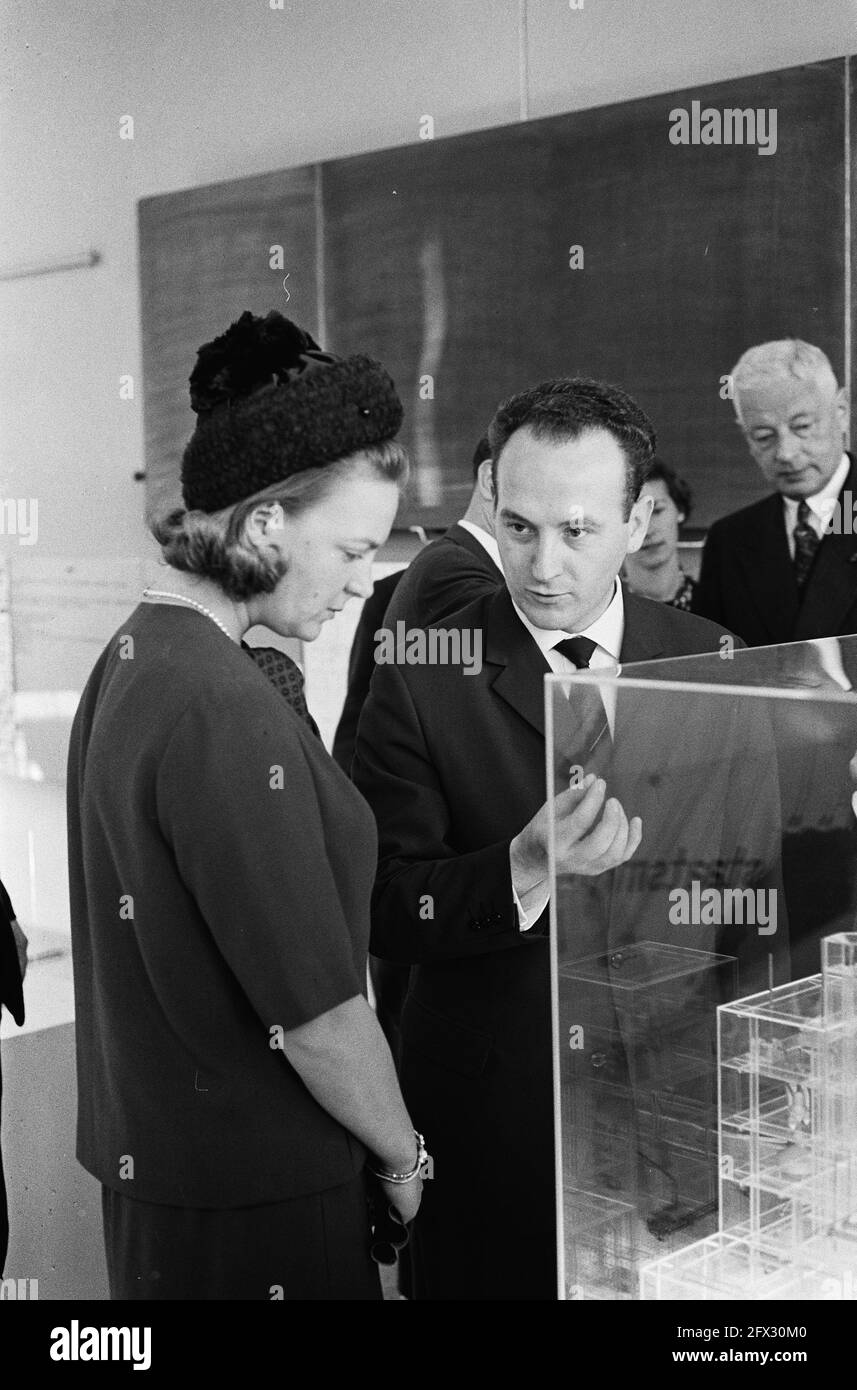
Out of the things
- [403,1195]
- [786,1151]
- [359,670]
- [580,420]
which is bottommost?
[403,1195]

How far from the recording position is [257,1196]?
1484 mm

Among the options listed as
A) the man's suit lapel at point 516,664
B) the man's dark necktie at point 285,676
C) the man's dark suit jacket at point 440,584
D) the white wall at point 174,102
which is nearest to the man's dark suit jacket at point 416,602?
the man's dark suit jacket at point 440,584

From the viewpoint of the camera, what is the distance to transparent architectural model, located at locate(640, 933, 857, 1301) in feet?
4.03

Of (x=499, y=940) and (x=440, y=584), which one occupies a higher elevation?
(x=440, y=584)

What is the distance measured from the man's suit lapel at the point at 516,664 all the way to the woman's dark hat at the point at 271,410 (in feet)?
1.08

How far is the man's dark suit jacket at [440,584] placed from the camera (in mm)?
2416

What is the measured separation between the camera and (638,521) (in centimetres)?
178

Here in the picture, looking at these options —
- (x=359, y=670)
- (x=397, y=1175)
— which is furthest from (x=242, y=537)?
(x=359, y=670)

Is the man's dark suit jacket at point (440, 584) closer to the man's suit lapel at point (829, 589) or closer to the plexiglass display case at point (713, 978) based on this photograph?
the man's suit lapel at point (829, 589)

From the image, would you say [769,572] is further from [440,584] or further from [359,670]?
[440,584]

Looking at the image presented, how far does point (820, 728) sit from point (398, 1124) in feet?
1.96

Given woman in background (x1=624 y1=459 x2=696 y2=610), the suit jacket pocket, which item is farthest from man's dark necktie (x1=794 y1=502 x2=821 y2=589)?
the suit jacket pocket

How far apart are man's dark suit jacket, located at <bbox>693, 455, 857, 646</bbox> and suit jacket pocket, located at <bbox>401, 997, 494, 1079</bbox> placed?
1521 millimetres

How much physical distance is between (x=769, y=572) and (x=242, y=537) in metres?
→ 2.01
